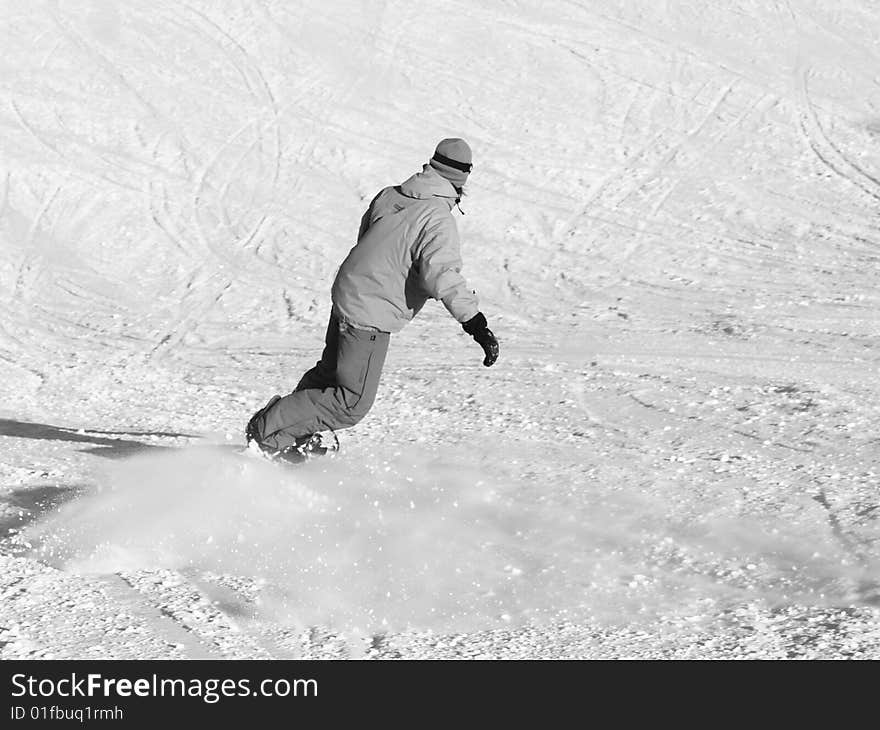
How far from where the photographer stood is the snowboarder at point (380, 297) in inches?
221

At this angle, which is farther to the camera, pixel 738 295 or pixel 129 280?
pixel 129 280

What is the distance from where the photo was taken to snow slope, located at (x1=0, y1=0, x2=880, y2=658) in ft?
16.1

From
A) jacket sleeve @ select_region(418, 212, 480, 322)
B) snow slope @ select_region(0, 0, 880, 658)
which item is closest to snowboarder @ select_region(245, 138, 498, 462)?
jacket sleeve @ select_region(418, 212, 480, 322)

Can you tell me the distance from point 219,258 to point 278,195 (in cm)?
140

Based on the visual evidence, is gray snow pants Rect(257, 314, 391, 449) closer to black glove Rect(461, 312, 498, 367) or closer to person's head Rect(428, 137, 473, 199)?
black glove Rect(461, 312, 498, 367)

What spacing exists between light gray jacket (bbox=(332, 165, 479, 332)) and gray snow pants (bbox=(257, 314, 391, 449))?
10 cm

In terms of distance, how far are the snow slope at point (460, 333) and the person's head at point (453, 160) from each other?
144 centimetres

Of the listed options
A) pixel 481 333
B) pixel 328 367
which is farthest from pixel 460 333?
pixel 481 333

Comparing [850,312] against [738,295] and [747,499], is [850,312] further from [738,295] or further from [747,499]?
[747,499]

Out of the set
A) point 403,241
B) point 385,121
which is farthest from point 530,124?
point 403,241

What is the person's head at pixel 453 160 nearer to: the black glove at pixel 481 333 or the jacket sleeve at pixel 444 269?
the jacket sleeve at pixel 444 269

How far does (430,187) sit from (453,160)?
5.8 inches

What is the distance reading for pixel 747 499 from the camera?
5793 mm
